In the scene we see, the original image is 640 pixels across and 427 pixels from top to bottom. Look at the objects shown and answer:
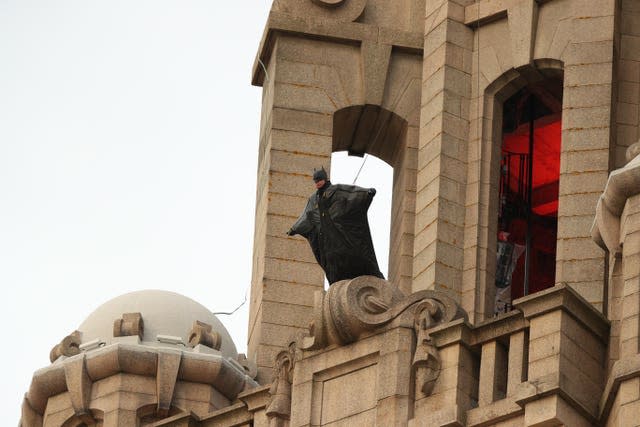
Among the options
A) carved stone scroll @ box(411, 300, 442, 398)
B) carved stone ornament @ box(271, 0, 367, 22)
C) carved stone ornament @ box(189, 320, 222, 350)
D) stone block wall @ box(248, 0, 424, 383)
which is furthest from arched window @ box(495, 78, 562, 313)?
carved stone scroll @ box(411, 300, 442, 398)

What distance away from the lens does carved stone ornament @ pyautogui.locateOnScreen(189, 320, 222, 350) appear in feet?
176

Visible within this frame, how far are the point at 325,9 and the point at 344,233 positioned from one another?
8401 millimetres

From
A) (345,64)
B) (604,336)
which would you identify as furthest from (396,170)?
(604,336)

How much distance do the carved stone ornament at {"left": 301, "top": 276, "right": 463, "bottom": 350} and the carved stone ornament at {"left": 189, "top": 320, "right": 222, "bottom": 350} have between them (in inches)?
189

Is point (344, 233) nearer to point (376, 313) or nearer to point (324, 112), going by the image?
point (376, 313)

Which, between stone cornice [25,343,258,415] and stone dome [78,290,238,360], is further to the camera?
stone dome [78,290,238,360]

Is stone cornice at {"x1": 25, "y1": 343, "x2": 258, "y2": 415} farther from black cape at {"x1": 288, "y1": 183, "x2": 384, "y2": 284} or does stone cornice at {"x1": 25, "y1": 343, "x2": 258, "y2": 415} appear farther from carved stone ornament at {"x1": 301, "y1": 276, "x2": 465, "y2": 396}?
carved stone ornament at {"x1": 301, "y1": 276, "x2": 465, "y2": 396}

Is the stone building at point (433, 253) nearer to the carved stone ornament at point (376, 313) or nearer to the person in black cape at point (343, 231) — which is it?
the carved stone ornament at point (376, 313)

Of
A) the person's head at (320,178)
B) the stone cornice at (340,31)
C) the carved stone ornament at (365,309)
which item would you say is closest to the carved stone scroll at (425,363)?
the carved stone ornament at (365,309)

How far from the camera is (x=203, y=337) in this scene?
53.8 metres

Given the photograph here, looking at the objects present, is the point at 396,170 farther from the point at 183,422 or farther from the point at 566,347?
the point at 566,347

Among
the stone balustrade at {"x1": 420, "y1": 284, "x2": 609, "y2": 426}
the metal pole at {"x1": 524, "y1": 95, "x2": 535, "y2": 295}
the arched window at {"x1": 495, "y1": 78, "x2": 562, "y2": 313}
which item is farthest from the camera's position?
the metal pole at {"x1": 524, "y1": 95, "x2": 535, "y2": 295}

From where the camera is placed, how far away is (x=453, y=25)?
56.8 meters

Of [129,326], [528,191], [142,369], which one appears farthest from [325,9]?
[142,369]
